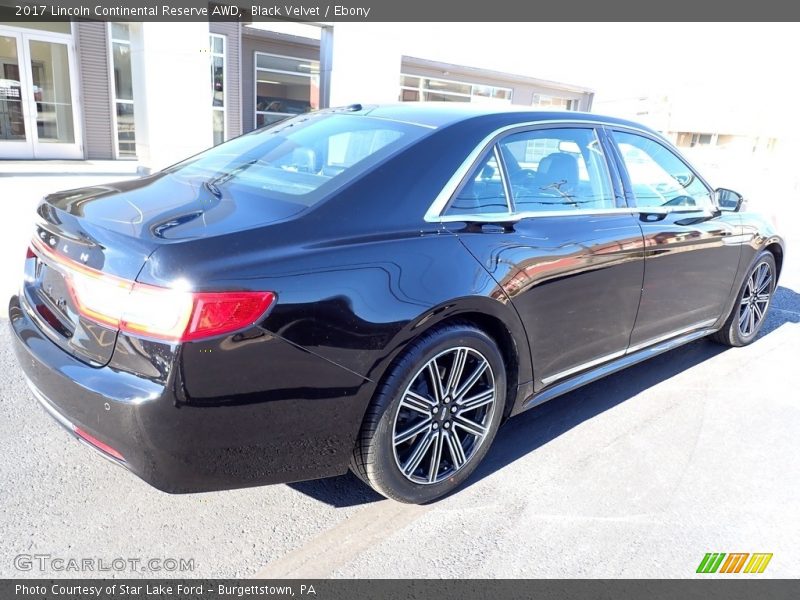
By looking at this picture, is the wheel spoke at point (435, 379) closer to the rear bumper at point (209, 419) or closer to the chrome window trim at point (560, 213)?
the rear bumper at point (209, 419)

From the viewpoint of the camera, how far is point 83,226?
2.29 meters

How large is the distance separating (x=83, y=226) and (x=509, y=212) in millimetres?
1803

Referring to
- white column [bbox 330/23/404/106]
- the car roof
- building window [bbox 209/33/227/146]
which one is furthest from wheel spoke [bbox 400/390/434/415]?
building window [bbox 209/33/227/146]

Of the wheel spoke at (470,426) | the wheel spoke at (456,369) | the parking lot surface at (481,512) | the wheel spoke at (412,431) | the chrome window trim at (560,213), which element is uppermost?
the chrome window trim at (560,213)

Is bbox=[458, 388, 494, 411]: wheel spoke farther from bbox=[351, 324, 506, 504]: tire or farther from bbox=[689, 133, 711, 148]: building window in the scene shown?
bbox=[689, 133, 711, 148]: building window

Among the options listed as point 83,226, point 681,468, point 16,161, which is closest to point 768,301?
point 681,468

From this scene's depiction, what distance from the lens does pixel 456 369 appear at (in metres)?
2.68

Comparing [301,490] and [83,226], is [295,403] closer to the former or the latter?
[301,490]

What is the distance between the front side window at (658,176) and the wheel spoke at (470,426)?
1698 millimetres

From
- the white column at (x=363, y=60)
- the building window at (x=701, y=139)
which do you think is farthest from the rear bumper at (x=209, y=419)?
the building window at (x=701, y=139)

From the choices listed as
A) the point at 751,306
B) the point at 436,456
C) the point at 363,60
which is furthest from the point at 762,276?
the point at 363,60

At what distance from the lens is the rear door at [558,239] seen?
109 inches

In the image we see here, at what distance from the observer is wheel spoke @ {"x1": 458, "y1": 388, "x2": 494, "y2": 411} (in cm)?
277
